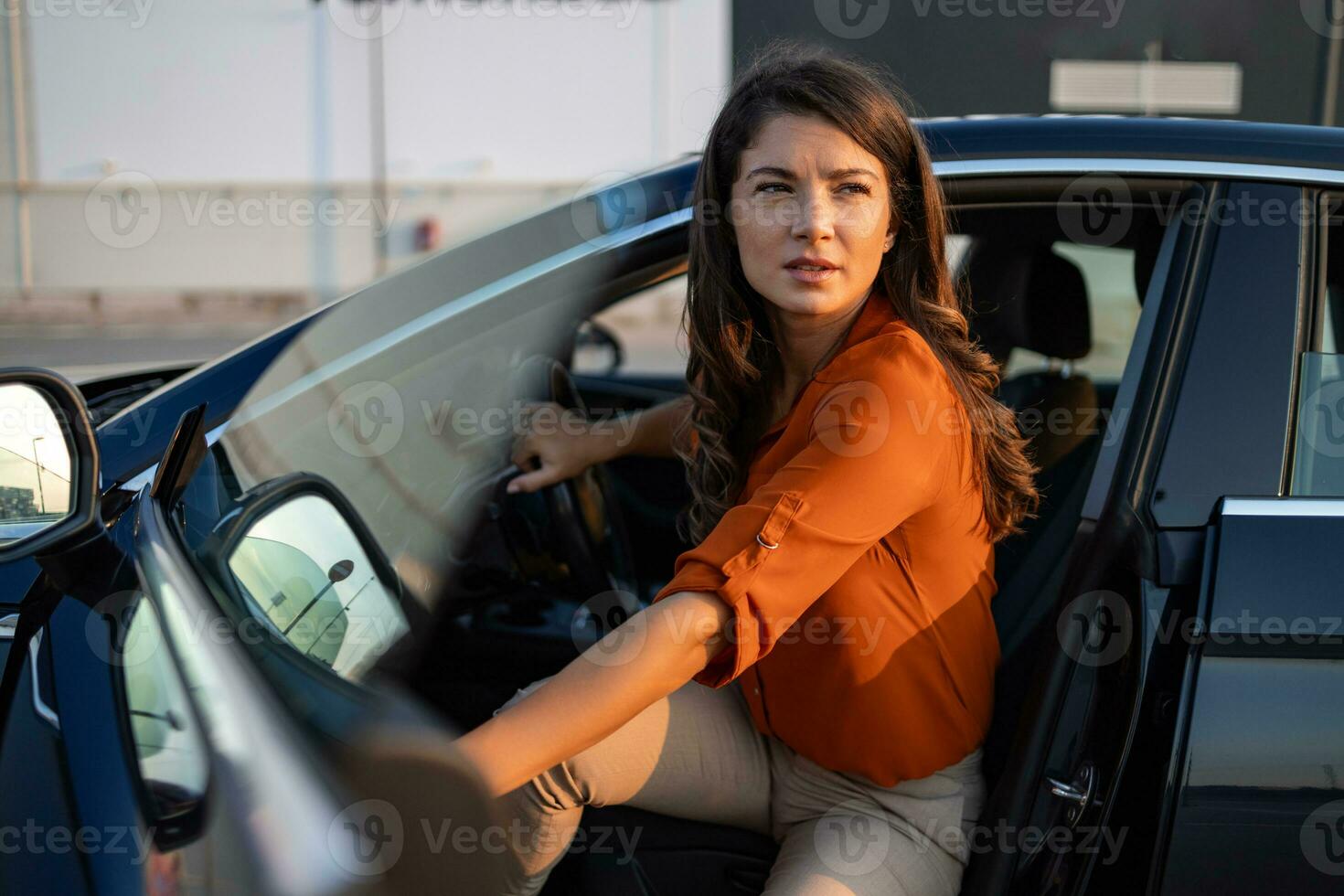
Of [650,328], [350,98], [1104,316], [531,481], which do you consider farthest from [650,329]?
[531,481]

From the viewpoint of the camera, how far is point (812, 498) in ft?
4.17

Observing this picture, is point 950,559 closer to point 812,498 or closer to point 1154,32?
point 812,498

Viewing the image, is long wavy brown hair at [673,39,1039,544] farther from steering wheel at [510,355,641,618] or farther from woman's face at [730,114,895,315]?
steering wheel at [510,355,641,618]

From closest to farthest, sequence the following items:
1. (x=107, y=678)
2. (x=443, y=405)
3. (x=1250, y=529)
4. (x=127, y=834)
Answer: (x=127, y=834)
(x=107, y=678)
(x=1250, y=529)
(x=443, y=405)

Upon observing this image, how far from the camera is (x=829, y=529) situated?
1.27 metres

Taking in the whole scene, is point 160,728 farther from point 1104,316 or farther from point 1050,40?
point 1050,40

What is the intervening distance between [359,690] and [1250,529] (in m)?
1.05

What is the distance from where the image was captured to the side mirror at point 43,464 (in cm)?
126

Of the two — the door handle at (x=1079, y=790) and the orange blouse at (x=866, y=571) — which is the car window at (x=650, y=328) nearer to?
the orange blouse at (x=866, y=571)

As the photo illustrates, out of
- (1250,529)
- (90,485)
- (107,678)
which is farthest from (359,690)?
(1250,529)

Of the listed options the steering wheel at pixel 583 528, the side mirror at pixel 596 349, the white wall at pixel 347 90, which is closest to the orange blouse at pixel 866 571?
the steering wheel at pixel 583 528

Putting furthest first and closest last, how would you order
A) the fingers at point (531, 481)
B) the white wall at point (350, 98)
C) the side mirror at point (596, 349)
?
the white wall at point (350, 98) → the side mirror at point (596, 349) → the fingers at point (531, 481)

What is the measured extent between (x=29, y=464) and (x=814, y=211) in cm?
105

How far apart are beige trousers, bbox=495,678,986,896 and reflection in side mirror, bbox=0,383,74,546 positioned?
64 cm
